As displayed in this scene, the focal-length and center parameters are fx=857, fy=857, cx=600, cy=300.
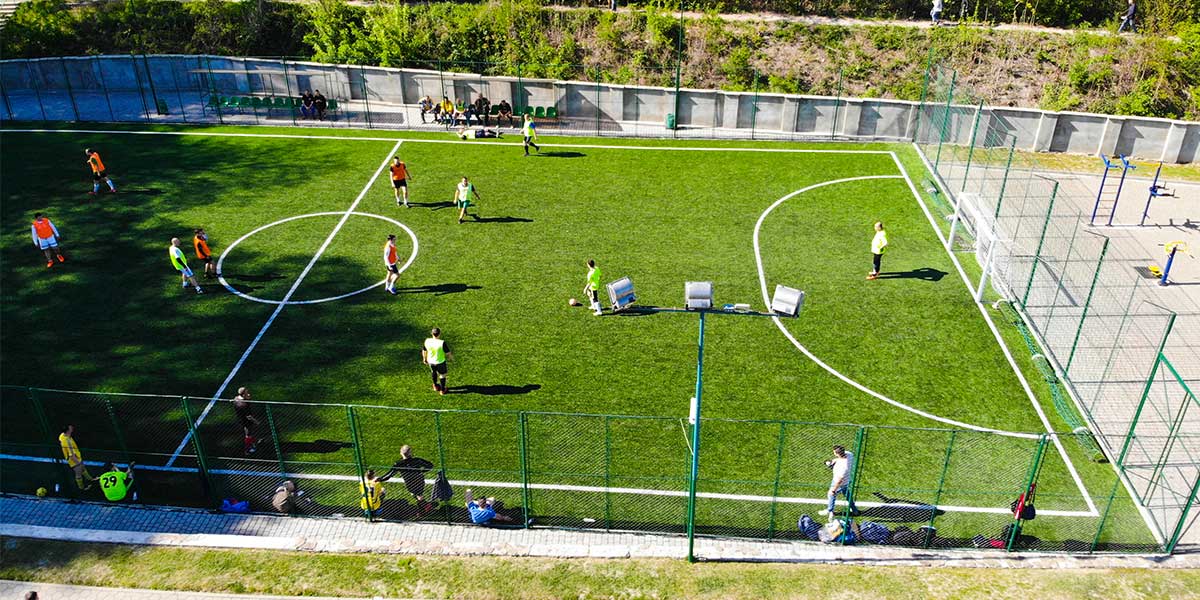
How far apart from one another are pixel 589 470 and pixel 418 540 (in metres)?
3.56

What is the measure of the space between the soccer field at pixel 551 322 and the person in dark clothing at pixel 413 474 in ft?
1.81

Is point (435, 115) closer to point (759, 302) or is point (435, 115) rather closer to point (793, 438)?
point (759, 302)

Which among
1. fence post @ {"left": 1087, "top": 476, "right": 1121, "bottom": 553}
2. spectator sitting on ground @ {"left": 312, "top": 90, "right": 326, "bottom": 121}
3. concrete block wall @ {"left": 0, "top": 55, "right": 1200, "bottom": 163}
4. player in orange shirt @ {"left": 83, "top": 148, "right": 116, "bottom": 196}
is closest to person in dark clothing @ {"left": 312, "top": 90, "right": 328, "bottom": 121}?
spectator sitting on ground @ {"left": 312, "top": 90, "right": 326, "bottom": 121}

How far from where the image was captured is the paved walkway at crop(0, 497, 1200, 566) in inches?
600

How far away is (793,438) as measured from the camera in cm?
1745

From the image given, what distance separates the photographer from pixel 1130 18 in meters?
38.6

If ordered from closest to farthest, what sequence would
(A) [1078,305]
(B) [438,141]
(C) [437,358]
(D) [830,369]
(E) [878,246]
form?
(C) [437,358] → (A) [1078,305] → (D) [830,369] → (E) [878,246] → (B) [438,141]

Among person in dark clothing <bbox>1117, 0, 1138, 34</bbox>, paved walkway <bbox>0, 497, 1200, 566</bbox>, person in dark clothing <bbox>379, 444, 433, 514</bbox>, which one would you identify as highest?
person in dark clothing <bbox>1117, 0, 1138, 34</bbox>

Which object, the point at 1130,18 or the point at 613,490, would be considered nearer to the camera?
the point at 613,490

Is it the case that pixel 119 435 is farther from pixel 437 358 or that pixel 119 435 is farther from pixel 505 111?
pixel 505 111

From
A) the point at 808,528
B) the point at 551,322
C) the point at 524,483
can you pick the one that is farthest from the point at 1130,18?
the point at 524,483

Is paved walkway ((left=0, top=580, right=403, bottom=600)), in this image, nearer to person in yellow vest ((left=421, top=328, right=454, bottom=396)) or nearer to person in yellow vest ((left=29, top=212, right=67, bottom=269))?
person in yellow vest ((left=421, top=328, right=454, bottom=396))

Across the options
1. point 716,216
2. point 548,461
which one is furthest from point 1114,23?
point 548,461

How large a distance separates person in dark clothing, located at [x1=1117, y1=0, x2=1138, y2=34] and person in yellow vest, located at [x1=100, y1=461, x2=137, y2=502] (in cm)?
4210
